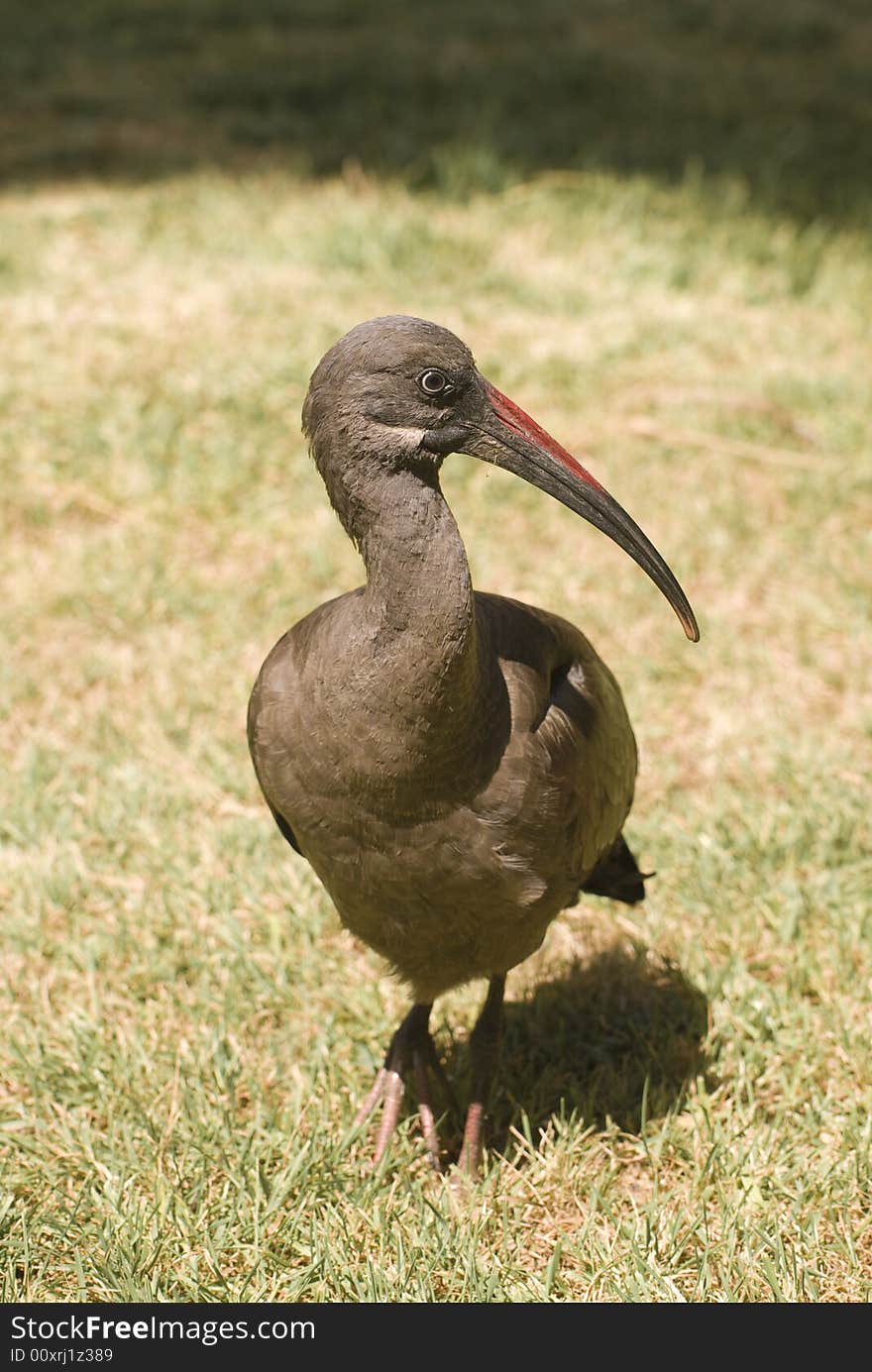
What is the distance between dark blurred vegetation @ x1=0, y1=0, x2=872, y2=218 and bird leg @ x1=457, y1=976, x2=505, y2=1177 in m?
6.06

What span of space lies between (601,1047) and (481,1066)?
1.31 feet

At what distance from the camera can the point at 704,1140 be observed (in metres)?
3.28

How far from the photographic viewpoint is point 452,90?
9.83m

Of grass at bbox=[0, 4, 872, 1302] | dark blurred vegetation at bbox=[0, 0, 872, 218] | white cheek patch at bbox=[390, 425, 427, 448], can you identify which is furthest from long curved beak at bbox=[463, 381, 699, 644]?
dark blurred vegetation at bbox=[0, 0, 872, 218]

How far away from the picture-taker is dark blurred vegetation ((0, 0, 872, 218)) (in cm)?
878

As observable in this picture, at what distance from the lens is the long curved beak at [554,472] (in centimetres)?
277

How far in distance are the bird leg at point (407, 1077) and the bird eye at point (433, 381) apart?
1413 mm

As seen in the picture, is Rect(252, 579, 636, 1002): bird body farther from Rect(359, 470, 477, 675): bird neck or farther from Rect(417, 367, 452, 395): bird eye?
Rect(417, 367, 452, 395): bird eye

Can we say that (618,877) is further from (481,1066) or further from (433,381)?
(433,381)

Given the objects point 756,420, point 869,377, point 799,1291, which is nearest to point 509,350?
point 756,420

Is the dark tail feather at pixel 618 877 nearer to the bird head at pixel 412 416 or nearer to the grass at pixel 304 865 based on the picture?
the grass at pixel 304 865

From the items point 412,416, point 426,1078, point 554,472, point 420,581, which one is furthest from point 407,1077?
point 412,416

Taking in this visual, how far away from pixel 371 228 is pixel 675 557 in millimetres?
3043
